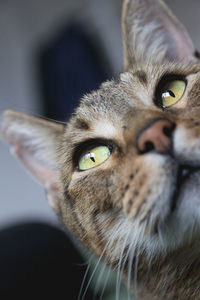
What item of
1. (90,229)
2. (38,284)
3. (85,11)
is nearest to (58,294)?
(38,284)

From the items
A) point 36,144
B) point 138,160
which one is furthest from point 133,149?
point 36,144

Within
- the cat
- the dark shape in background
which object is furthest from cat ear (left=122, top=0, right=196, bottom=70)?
the dark shape in background

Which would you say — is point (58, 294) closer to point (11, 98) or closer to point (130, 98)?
point (130, 98)

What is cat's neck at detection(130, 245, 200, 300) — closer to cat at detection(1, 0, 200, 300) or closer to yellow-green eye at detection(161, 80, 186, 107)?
cat at detection(1, 0, 200, 300)

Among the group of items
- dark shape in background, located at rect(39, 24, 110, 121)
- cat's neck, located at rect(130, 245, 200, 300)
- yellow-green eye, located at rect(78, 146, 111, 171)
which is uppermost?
dark shape in background, located at rect(39, 24, 110, 121)

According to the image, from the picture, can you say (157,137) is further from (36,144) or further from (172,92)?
(36,144)

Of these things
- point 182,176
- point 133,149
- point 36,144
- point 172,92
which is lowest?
point 182,176
